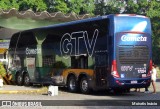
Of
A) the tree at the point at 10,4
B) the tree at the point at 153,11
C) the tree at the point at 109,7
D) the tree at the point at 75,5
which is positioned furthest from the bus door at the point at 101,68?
the tree at the point at 109,7

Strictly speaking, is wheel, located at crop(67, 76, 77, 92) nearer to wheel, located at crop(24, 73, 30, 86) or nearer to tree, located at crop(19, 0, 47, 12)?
wheel, located at crop(24, 73, 30, 86)

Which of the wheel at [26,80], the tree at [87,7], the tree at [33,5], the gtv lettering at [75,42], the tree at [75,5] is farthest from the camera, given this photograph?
the tree at [87,7]

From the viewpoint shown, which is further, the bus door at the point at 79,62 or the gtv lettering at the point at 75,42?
the bus door at the point at 79,62

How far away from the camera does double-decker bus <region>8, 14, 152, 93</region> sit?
58.0ft

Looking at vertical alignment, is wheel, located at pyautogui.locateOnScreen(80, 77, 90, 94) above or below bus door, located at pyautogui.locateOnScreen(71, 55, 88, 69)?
below

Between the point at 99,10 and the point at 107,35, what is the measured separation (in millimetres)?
56676

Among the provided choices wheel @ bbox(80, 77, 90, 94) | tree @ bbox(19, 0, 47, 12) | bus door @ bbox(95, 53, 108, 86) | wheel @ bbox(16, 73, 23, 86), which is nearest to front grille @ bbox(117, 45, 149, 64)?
bus door @ bbox(95, 53, 108, 86)

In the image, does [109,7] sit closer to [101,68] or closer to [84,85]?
[84,85]

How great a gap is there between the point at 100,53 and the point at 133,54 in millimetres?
1460

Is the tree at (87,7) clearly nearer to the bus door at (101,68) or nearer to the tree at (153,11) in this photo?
the tree at (153,11)

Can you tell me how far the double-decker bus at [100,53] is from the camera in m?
17.7

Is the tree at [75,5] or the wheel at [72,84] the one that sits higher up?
the tree at [75,5]

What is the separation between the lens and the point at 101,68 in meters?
18.2

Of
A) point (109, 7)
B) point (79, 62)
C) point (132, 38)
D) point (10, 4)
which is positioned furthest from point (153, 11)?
point (132, 38)
